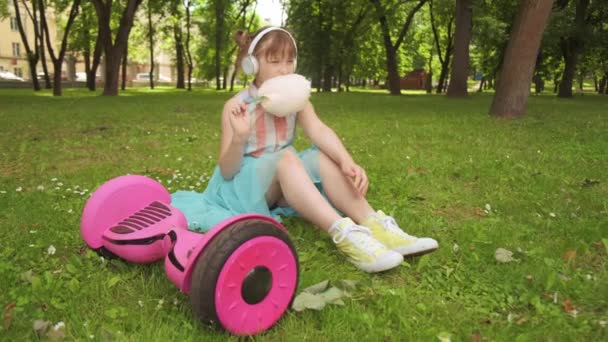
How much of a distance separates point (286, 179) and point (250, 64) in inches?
26.7

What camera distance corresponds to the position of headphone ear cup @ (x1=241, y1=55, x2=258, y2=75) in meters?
2.72

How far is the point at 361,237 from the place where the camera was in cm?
260

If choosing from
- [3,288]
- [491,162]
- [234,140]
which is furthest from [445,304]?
[491,162]

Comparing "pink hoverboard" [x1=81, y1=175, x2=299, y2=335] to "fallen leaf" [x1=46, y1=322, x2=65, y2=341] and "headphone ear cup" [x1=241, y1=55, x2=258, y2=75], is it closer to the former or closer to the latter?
"fallen leaf" [x1=46, y1=322, x2=65, y2=341]

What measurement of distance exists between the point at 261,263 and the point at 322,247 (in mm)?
1060

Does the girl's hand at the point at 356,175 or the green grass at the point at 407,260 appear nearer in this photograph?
the green grass at the point at 407,260

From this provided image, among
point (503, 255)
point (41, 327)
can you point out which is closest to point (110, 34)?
point (41, 327)

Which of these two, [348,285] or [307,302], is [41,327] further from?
[348,285]

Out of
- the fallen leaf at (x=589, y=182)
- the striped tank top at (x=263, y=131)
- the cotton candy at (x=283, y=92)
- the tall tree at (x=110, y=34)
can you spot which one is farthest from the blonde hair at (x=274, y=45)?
the tall tree at (x=110, y=34)

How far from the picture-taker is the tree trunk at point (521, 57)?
872 centimetres

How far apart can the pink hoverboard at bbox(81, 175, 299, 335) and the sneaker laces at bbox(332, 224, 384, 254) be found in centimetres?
62

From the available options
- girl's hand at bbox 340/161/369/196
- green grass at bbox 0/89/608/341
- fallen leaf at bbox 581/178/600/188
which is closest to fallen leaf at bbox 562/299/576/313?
green grass at bbox 0/89/608/341

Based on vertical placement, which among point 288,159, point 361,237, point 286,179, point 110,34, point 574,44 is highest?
point 574,44

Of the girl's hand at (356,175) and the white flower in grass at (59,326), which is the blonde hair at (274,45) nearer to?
the girl's hand at (356,175)
